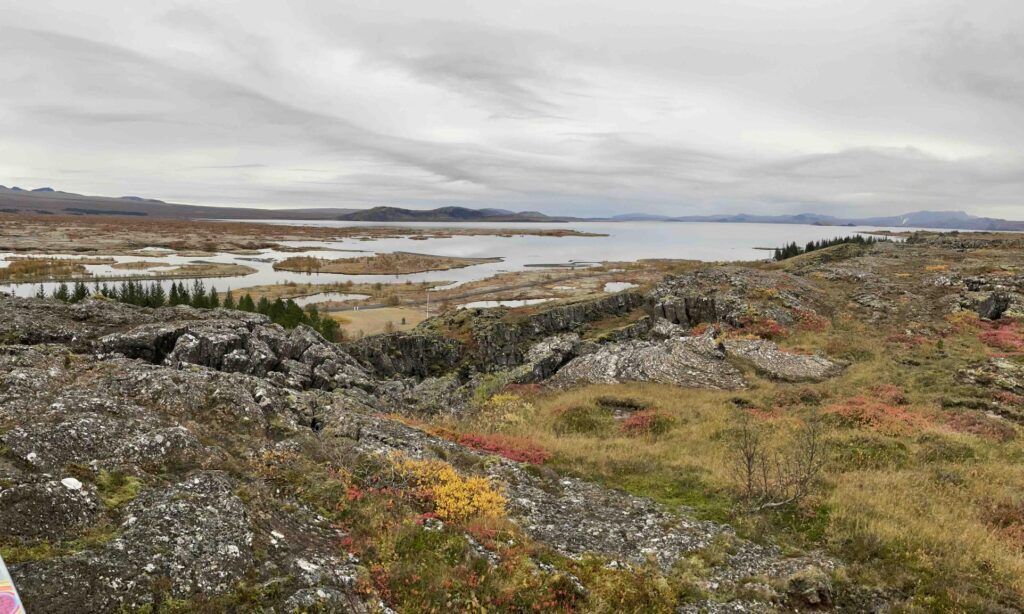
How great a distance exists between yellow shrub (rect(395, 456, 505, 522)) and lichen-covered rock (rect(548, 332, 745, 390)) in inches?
870

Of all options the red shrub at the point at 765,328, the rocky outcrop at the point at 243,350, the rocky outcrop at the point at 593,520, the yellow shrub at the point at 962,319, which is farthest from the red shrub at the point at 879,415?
the yellow shrub at the point at 962,319

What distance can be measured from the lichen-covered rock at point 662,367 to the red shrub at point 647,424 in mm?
8156

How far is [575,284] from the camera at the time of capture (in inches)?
4951

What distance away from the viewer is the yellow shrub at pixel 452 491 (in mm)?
13073

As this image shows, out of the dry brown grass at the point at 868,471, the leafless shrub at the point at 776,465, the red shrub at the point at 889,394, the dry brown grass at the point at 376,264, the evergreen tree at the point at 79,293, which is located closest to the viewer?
the dry brown grass at the point at 868,471

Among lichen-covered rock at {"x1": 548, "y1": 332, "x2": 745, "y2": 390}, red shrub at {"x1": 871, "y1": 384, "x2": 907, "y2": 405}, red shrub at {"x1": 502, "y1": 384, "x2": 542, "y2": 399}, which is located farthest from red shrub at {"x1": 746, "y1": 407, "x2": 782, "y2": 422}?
red shrub at {"x1": 502, "y1": 384, "x2": 542, "y2": 399}

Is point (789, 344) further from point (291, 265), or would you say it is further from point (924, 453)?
point (291, 265)

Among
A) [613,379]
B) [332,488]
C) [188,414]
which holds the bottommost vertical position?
[613,379]

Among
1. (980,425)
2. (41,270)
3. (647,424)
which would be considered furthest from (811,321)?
(41,270)

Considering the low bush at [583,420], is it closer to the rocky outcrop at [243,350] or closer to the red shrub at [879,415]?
the red shrub at [879,415]

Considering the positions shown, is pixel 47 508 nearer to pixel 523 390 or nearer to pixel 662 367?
pixel 523 390

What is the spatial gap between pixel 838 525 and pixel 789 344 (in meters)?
31.7

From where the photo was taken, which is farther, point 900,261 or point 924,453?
point 900,261

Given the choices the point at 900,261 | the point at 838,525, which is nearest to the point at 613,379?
the point at 838,525
